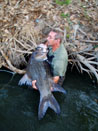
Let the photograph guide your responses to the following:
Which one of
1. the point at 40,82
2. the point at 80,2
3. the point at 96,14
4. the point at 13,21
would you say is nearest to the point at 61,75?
the point at 40,82

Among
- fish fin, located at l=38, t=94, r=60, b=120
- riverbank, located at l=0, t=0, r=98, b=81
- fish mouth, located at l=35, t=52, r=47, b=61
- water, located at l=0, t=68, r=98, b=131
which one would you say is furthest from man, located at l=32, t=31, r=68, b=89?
riverbank, located at l=0, t=0, r=98, b=81

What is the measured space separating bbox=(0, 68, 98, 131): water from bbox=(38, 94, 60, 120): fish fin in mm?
336

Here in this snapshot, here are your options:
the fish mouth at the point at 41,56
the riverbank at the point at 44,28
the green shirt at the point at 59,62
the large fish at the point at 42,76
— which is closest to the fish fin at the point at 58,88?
the large fish at the point at 42,76

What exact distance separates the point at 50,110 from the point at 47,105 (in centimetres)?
54

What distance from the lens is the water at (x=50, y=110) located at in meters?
3.31

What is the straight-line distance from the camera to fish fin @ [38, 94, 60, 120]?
3160 mm

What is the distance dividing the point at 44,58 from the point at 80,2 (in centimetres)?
349

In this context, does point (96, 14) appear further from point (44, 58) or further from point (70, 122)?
point (70, 122)

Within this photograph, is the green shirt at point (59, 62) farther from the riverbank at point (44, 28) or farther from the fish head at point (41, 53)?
the riverbank at point (44, 28)

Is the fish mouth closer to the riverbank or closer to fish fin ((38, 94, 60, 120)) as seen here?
fish fin ((38, 94, 60, 120))

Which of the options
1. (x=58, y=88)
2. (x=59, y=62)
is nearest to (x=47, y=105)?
(x=58, y=88)

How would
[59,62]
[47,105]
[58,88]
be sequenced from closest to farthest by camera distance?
[47,105] → [58,88] → [59,62]

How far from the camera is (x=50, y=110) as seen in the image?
12.1ft

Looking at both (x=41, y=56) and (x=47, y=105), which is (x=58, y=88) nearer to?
(x=47, y=105)
